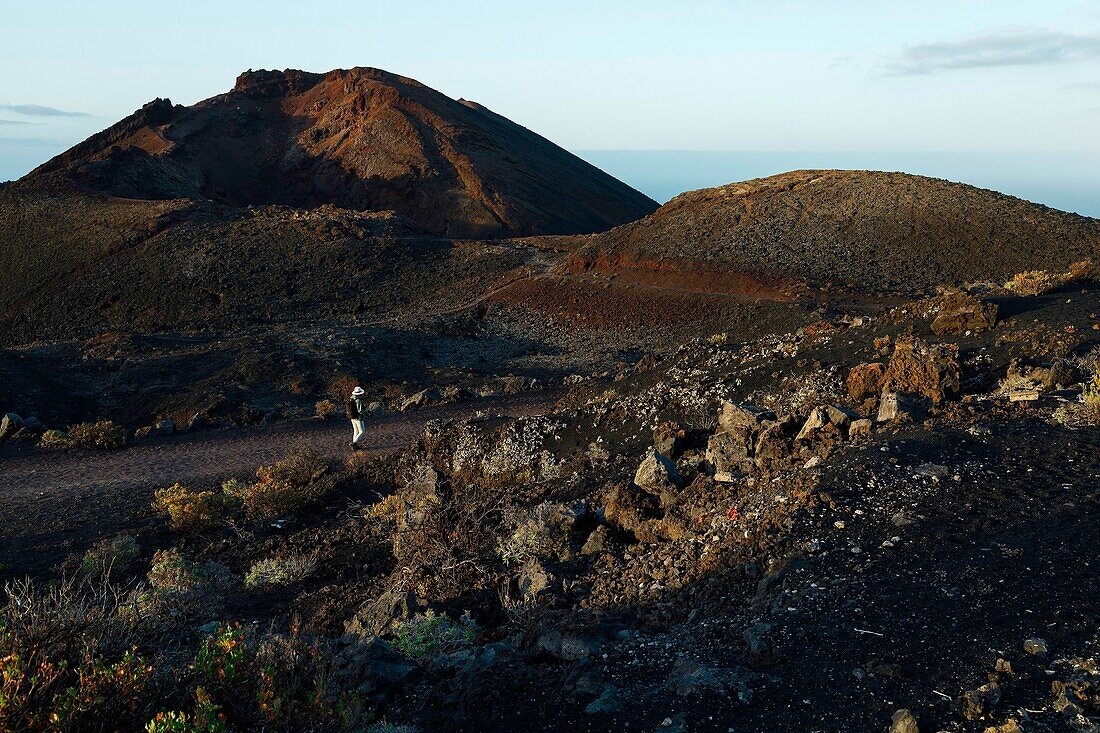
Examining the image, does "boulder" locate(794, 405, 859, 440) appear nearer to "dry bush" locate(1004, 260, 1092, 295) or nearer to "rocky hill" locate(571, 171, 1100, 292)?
"dry bush" locate(1004, 260, 1092, 295)

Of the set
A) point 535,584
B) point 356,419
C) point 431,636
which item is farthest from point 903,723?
point 356,419

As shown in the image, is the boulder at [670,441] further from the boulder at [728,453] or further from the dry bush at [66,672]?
the dry bush at [66,672]

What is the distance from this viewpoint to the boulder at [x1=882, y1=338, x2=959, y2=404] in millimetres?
7777

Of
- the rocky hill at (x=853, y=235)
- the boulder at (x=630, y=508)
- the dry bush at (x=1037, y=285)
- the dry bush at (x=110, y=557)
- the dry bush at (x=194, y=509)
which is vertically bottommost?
the dry bush at (x=110, y=557)

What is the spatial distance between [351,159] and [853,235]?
31.7 metres

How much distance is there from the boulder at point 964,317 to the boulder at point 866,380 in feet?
6.27

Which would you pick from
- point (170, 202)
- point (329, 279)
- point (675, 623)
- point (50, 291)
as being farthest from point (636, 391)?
point (170, 202)

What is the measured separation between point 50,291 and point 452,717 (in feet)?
99.8

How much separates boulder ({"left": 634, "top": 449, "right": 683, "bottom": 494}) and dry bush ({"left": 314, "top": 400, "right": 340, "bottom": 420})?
9.64 m

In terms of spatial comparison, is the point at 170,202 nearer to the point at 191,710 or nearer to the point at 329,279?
the point at 329,279

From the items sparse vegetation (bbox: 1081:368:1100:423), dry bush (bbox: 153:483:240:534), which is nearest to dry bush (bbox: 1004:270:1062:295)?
sparse vegetation (bbox: 1081:368:1100:423)

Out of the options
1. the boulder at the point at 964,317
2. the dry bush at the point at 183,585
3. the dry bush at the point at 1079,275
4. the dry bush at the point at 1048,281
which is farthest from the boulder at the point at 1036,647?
the dry bush at the point at 1079,275

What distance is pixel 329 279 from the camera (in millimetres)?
29766

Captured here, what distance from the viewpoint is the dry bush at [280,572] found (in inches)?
305
